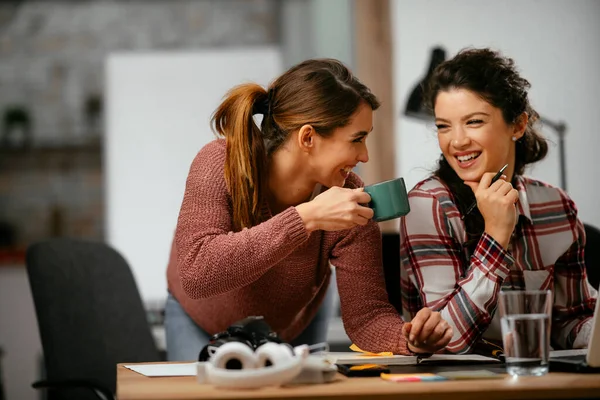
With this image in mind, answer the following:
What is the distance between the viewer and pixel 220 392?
0.92 meters

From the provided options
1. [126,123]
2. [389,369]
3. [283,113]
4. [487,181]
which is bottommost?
[389,369]

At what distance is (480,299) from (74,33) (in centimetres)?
541

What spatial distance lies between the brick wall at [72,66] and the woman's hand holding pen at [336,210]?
505 cm

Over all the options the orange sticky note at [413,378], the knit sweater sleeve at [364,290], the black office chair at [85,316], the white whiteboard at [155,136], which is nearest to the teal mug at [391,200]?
the knit sweater sleeve at [364,290]

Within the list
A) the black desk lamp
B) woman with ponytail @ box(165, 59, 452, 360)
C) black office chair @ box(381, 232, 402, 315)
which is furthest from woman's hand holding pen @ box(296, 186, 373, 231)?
the black desk lamp

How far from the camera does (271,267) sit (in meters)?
1.57

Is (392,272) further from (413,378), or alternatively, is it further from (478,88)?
(413,378)

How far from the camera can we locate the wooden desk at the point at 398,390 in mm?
906

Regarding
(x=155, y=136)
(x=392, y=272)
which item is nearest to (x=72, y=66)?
(x=155, y=136)

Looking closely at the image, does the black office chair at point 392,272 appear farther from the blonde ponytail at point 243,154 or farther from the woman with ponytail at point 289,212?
the blonde ponytail at point 243,154

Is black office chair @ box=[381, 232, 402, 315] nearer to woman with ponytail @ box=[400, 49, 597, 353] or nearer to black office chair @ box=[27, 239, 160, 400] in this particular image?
woman with ponytail @ box=[400, 49, 597, 353]

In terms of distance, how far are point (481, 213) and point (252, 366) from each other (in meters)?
0.74

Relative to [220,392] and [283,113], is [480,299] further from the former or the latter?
[220,392]

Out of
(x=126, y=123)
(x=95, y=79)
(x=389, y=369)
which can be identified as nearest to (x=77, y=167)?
(x=95, y=79)
